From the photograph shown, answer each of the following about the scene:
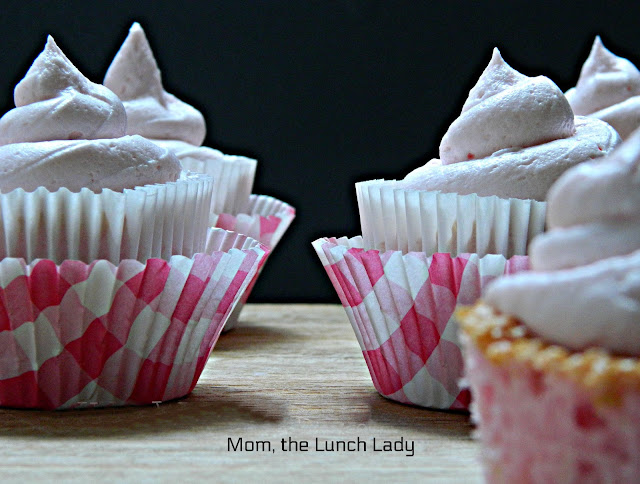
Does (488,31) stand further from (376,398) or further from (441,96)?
(376,398)

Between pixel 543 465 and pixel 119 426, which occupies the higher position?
pixel 543 465

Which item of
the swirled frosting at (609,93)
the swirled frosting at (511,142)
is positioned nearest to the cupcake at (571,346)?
the swirled frosting at (511,142)

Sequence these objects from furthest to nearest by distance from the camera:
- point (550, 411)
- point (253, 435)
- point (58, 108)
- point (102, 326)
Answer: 1. point (58, 108)
2. point (102, 326)
3. point (253, 435)
4. point (550, 411)

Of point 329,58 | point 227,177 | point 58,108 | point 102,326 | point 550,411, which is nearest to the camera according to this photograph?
point 550,411

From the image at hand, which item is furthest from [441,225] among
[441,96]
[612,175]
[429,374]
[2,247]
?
[441,96]

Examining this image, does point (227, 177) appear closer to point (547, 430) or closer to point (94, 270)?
point (94, 270)

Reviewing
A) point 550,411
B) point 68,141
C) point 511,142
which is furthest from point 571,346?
point 68,141
